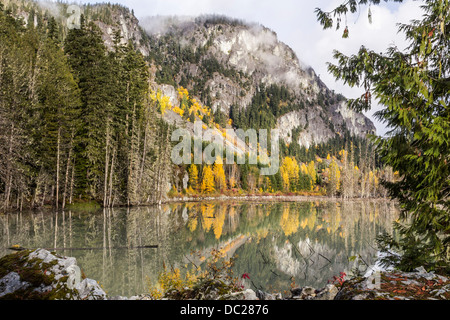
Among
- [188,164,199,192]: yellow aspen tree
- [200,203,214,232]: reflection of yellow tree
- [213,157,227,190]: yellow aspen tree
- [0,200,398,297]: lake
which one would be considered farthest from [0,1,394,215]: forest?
[213,157,227,190]: yellow aspen tree

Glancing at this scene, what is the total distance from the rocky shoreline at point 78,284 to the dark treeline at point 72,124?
1901 centimetres

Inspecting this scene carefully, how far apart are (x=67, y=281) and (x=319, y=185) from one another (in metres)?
126

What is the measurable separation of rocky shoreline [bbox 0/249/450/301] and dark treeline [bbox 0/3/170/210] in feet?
62.4

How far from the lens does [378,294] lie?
327 cm

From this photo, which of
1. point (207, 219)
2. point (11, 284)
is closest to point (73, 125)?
point (207, 219)

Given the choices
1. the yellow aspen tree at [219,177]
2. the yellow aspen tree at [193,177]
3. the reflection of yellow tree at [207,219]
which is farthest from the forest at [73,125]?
the yellow aspen tree at [219,177]

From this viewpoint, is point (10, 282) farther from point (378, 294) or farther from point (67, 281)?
point (378, 294)

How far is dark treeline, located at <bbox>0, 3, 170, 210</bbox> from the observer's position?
71.4 ft

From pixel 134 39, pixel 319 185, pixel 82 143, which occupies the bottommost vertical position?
pixel 319 185

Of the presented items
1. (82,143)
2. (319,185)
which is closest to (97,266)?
(82,143)

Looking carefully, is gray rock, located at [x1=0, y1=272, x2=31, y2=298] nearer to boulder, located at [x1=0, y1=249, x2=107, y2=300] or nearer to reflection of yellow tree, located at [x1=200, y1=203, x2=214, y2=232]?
boulder, located at [x1=0, y1=249, x2=107, y2=300]

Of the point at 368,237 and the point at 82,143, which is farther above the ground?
the point at 82,143

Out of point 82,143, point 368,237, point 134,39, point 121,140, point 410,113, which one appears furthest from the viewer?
point 134,39

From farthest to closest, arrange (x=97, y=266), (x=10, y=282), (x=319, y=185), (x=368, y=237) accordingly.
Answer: (x=319, y=185) → (x=368, y=237) → (x=97, y=266) → (x=10, y=282)
